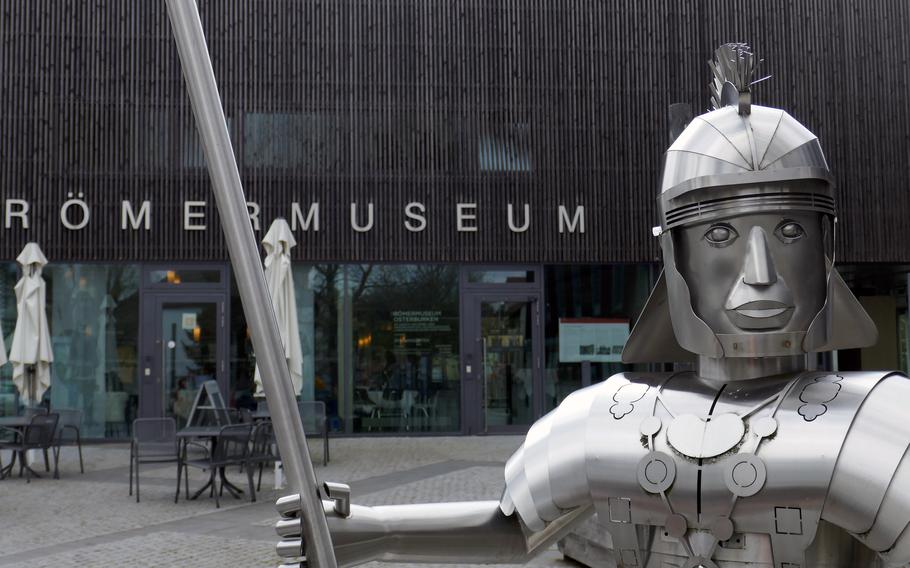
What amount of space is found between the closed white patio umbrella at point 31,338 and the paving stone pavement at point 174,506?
1371mm

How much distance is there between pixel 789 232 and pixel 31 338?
12.4m

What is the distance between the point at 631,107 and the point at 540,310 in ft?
14.5

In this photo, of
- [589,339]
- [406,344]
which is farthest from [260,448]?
[589,339]

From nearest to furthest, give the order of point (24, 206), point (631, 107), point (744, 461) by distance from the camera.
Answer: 1. point (744, 461)
2. point (24, 206)
3. point (631, 107)

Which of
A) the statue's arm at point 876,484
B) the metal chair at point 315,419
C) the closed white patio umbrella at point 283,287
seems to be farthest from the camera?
the metal chair at point 315,419

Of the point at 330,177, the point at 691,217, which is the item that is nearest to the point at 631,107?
the point at 330,177

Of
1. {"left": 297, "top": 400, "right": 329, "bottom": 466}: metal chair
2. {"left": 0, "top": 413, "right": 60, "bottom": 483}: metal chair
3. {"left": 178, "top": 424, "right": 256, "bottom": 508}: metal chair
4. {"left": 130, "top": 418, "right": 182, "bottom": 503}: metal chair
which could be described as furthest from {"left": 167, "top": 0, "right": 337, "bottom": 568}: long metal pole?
{"left": 297, "top": 400, "right": 329, "bottom": 466}: metal chair

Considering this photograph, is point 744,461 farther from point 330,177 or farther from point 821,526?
point 330,177

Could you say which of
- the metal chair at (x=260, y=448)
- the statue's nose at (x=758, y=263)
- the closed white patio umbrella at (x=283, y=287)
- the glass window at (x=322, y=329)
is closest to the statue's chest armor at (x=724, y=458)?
the statue's nose at (x=758, y=263)

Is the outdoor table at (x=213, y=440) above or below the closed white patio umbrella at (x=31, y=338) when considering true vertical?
below

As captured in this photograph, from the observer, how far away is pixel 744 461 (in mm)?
2066

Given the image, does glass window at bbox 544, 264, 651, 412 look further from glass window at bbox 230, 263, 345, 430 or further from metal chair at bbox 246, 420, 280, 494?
metal chair at bbox 246, 420, 280, 494

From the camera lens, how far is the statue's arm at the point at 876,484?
190 cm

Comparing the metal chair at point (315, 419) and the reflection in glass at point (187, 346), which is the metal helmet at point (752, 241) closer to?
the metal chair at point (315, 419)
